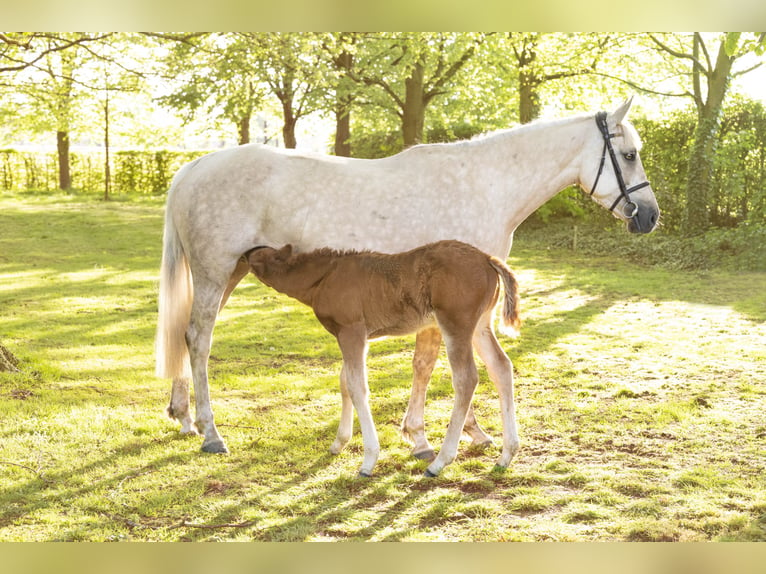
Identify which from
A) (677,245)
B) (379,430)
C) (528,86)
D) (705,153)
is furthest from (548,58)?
(379,430)

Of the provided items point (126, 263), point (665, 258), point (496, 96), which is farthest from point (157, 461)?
point (496, 96)

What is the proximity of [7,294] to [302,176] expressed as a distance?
23.0ft

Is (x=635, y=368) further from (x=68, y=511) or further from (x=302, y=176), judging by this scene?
(x=68, y=511)

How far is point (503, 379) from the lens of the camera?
16.4 ft

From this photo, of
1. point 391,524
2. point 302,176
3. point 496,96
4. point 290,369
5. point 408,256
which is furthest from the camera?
point 496,96

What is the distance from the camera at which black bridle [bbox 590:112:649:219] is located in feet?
17.2

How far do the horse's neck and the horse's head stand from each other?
0.38 feet

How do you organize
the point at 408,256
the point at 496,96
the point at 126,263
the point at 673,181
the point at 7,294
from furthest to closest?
the point at 496,96
the point at 673,181
the point at 126,263
the point at 7,294
the point at 408,256

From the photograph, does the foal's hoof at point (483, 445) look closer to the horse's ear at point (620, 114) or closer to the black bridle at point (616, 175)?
the black bridle at point (616, 175)

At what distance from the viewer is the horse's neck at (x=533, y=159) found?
5273 mm

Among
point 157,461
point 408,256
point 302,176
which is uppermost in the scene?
point 302,176

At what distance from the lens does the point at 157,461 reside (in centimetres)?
495

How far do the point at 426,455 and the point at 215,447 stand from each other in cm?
145

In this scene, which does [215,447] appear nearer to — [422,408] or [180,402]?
[180,402]
